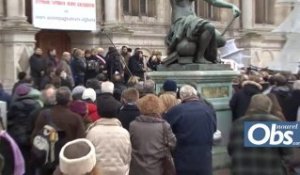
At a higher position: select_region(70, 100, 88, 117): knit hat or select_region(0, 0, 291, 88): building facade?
select_region(0, 0, 291, 88): building facade

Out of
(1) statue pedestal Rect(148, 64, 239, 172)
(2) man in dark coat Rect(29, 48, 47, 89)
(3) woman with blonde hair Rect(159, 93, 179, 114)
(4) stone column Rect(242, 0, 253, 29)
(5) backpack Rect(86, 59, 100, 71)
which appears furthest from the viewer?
(4) stone column Rect(242, 0, 253, 29)

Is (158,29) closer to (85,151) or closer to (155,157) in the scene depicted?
(155,157)

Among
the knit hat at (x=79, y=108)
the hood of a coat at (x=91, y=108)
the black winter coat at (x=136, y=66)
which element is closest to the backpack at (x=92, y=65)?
the black winter coat at (x=136, y=66)

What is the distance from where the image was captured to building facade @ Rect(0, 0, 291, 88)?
850 inches

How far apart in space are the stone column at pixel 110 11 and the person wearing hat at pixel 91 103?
15256mm

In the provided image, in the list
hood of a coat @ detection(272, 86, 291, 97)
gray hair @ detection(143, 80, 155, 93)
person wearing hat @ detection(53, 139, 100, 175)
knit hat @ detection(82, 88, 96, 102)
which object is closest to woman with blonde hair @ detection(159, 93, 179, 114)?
gray hair @ detection(143, 80, 155, 93)

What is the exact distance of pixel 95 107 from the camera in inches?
→ 380

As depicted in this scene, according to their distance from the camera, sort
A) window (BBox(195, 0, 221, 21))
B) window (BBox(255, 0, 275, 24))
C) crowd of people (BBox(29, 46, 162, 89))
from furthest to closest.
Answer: window (BBox(255, 0, 275, 24))
window (BBox(195, 0, 221, 21))
crowd of people (BBox(29, 46, 162, 89))

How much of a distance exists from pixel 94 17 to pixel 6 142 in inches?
652

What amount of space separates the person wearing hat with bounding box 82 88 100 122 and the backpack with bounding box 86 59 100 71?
879 centimetres

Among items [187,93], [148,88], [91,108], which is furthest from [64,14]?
[187,93]

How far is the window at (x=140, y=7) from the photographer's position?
87.9 ft

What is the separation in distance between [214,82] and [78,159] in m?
6.92

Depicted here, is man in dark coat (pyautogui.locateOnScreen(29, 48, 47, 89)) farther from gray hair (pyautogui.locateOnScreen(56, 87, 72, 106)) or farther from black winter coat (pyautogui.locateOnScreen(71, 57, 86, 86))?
gray hair (pyautogui.locateOnScreen(56, 87, 72, 106))
